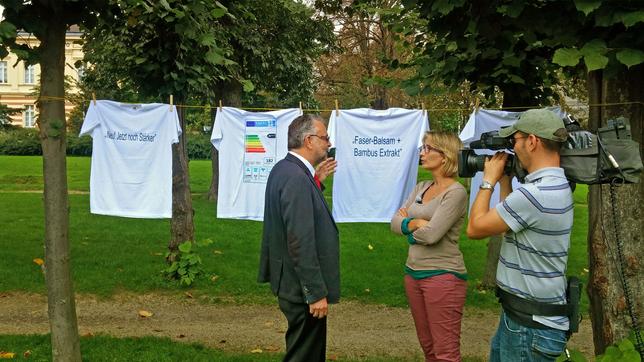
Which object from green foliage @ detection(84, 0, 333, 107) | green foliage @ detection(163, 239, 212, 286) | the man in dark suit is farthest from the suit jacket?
green foliage @ detection(163, 239, 212, 286)

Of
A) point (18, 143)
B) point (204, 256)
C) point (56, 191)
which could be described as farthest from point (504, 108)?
point (18, 143)

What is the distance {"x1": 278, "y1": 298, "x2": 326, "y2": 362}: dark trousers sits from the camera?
12.5 feet

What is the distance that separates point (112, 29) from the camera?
5.18 meters

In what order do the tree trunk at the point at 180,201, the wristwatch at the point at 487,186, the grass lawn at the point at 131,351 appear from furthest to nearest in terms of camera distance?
the tree trunk at the point at 180,201 → the grass lawn at the point at 131,351 → the wristwatch at the point at 487,186

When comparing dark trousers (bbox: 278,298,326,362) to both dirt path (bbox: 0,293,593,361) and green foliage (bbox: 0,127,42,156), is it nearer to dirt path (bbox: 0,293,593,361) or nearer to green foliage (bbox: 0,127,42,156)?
dirt path (bbox: 0,293,593,361)

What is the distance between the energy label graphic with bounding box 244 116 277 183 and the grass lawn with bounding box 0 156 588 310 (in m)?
1.67

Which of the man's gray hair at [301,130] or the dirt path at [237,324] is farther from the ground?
the man's gray hair at [301,130]

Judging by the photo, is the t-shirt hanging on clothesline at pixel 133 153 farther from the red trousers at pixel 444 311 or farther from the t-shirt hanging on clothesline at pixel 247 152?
the red trousers at pixel 444 311

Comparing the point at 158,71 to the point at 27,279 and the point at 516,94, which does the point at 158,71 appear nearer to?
the point at 27,279

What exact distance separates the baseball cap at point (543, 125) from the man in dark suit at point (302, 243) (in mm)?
1319

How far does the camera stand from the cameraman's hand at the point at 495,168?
10.3 feet

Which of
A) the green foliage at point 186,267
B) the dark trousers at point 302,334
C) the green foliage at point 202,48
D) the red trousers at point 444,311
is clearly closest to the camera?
the dark trousers at point 302,334

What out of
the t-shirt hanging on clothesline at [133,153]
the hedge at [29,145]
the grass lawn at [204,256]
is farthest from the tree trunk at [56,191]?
the hedge at [29,145]

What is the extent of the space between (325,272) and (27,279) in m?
5.78
